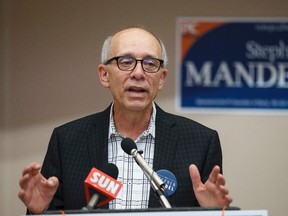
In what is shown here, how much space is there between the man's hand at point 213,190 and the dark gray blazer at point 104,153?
342 mm

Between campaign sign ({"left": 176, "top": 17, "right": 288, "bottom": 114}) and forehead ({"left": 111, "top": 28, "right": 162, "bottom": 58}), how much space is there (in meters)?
1.52

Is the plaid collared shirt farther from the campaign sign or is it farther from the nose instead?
the campaign sign

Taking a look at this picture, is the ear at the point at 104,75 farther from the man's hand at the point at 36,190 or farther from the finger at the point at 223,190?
the finger at the point at 223,190

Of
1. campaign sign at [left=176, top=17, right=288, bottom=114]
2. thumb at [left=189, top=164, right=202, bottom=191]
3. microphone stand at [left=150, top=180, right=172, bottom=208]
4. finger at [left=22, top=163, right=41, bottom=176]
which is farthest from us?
campaign sign at [left=176, top=17, right=288, bottom=114]

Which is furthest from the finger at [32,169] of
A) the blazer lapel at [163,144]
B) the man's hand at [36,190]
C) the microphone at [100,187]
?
the blazer lapel at [163,144]

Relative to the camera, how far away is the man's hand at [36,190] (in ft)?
7.77

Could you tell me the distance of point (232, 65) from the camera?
4461 mm

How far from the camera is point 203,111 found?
4.43m

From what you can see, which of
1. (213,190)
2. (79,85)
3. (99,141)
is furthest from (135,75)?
(79,85)

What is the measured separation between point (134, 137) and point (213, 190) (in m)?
0.70

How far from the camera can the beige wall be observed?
4465 millimetres

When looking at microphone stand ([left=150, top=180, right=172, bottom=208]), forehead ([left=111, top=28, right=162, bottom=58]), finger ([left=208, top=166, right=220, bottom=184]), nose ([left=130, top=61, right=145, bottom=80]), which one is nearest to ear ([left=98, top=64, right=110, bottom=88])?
forehead ([left=111, top=28, right=162, bottom=58])

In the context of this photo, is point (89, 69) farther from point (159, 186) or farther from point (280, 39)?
point (159, 186)

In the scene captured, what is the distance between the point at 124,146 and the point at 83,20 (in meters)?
2.32
